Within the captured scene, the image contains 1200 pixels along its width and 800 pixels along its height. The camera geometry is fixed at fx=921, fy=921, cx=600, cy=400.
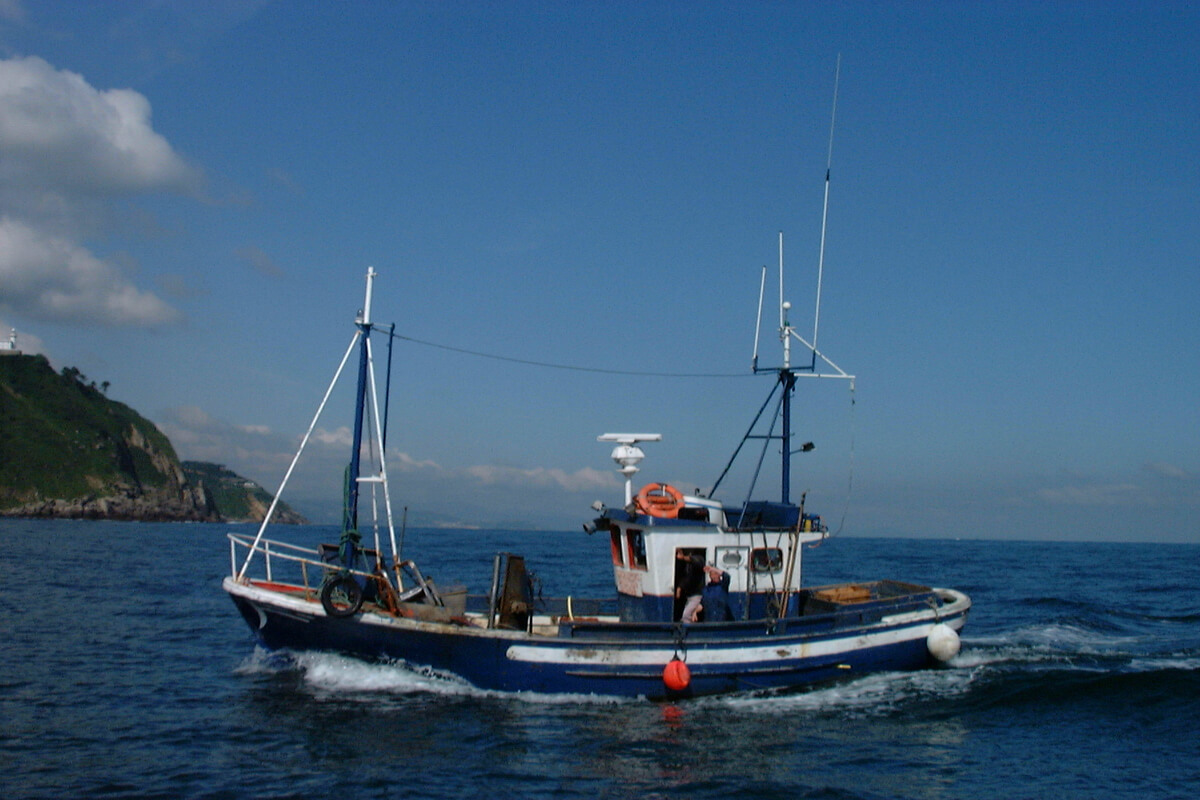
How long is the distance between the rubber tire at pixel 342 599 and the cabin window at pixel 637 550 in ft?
16.6

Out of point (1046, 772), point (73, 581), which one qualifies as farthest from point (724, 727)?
point (73, 581)

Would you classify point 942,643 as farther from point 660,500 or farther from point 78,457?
point 78,457

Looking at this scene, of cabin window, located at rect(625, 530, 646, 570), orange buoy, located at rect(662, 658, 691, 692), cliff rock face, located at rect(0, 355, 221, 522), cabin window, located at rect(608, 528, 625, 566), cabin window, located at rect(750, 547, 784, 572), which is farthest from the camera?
cliff rock face, located at rect(0, 355, 221, 522)

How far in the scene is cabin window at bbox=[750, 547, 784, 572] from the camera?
17.9 m

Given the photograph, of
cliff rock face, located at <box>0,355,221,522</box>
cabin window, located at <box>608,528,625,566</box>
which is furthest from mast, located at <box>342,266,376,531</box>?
cliff rock face, located at <box>0,355,221,522</box>

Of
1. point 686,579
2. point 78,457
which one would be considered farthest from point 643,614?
point 78,457

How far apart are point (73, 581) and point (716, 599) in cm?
2898

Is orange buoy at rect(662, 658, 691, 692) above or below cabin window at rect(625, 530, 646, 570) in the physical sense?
below

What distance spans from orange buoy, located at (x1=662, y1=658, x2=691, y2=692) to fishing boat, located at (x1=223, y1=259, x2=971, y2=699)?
20mm

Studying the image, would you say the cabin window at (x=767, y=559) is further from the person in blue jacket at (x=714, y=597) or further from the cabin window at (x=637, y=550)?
the cabin window at (x=637, y=550)

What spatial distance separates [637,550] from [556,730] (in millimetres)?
4194

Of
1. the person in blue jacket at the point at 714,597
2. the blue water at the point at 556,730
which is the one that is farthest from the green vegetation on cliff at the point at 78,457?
the person in blue jacket at the point at 714,597

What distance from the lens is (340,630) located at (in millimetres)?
16750

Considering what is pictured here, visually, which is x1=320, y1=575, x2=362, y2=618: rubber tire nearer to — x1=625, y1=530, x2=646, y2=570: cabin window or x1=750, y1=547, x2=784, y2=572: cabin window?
x1=625, y1=530, x2=646, y2=570: cabin window
